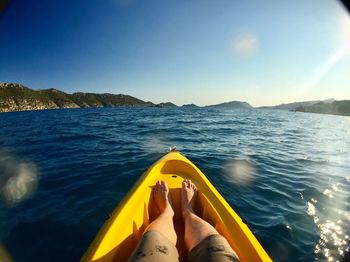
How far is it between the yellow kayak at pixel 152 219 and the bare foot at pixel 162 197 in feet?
0.42

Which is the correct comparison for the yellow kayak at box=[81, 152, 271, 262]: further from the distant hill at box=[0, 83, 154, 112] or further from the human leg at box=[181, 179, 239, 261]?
the distant hill at box=[0, 83, 154, 112]

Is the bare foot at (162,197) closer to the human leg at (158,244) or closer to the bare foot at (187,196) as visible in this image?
the bare foot at (187,196)

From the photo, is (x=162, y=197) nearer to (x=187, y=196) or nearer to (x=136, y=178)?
(x=187, y=196)

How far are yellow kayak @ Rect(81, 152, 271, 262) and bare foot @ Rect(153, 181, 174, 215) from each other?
13 cm

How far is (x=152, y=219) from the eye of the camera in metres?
3.88

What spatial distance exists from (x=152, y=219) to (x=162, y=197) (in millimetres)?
465

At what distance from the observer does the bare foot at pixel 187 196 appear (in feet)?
12.6

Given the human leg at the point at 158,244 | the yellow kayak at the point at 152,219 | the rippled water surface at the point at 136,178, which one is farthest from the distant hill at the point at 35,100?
the human leg at the point at 158,244

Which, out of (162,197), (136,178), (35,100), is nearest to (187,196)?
(162,197)

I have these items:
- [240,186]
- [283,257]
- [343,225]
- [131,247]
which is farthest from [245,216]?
[131,247]

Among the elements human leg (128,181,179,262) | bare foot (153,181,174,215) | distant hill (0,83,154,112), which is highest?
distant hill (0,83,154,112)

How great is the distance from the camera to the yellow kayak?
2580 mm

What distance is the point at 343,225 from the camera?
14.5 ft

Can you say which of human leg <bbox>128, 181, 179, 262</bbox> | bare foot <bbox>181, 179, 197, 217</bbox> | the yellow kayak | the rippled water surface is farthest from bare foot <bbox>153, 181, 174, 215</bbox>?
the rippled water surface
